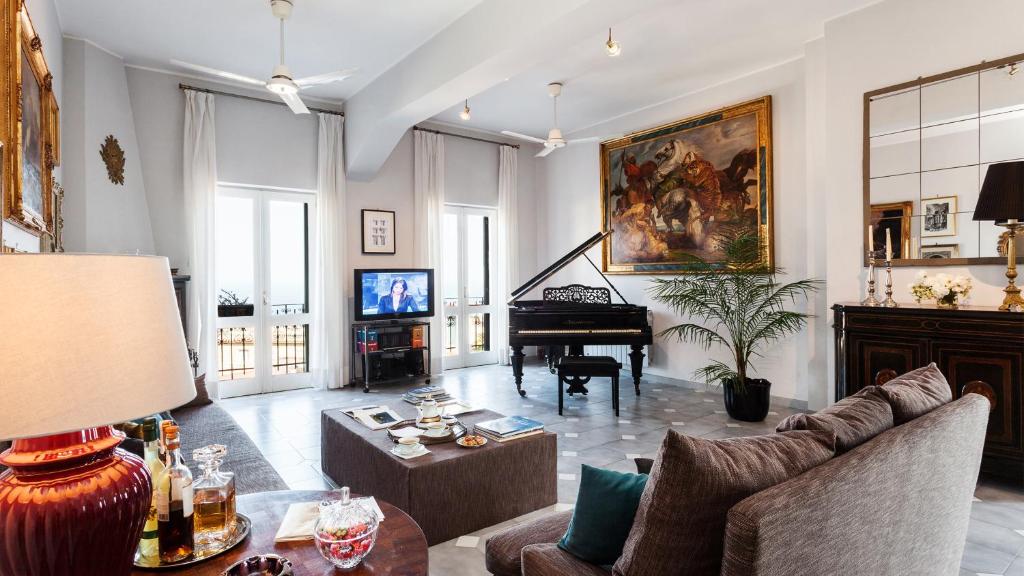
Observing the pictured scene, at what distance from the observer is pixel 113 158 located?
15.6ft

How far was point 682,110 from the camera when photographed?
20.6 ft

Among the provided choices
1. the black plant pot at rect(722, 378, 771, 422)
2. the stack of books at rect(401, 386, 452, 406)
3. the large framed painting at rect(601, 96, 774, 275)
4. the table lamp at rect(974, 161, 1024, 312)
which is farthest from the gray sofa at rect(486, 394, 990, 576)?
the large framed painting at rect(601, 96, 774, 275)

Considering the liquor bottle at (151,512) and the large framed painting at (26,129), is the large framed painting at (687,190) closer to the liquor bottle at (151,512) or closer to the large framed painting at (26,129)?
the liquor bottle at (151,512)

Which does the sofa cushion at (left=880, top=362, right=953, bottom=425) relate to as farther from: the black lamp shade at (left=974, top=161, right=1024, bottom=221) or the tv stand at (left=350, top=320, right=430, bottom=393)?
the tv stand at (left=350, top=320, right=430, bottom=393)

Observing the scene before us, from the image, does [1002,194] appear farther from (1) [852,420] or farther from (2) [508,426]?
(2) [508,426]

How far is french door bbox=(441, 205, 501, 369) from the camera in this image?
24.8 feet

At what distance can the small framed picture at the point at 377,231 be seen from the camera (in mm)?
6684

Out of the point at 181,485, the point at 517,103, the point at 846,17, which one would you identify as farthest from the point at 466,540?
the point at 517,103

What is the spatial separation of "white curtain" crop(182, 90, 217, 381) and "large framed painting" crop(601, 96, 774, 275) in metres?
4.70

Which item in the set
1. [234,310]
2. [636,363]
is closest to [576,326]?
[636,363]

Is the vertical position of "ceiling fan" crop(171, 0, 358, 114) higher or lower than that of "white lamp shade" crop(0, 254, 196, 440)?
higher

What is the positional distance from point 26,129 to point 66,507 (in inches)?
107

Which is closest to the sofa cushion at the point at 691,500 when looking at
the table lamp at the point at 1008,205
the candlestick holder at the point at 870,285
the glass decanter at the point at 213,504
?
the glass decanter at the point at 213,504

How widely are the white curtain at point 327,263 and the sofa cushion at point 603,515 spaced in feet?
17.4
